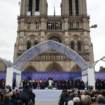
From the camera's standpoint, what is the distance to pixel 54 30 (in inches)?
1303

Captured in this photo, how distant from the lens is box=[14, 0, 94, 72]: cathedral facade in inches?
1229

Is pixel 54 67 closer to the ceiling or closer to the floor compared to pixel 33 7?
closer to the floor

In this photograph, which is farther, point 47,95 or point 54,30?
point 54,30

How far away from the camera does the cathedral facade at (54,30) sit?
1229 inches

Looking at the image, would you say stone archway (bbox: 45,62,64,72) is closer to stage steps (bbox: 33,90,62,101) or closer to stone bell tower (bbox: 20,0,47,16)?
stone bell tower (bbox: 20,0,47,16)

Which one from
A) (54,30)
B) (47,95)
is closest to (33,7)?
(54,30)

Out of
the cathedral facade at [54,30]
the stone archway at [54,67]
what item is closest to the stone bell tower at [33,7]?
the cathedral facade at [54,30]

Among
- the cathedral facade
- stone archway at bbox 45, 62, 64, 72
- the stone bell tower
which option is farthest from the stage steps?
the stone bell tower

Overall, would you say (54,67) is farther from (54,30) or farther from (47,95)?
(47,95)

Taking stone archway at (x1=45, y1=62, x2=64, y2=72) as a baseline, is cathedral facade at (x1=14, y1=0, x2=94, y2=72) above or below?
above

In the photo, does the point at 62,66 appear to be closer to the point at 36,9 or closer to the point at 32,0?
the point at 36,9

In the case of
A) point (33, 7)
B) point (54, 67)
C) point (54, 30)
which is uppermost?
point (33, 7)

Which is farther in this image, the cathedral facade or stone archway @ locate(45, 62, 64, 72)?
the cathedral facade

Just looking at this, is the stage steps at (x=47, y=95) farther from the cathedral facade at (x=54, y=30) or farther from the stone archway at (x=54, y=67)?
the cathedral facade at (x=54, y=30)
